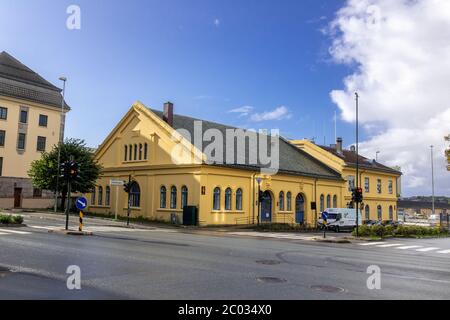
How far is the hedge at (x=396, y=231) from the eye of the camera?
3253cm

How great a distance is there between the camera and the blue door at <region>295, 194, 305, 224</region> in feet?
151

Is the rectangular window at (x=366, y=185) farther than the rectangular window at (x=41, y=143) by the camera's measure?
Yes

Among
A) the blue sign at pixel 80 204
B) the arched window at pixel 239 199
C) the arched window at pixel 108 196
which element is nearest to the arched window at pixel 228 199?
the arched window at pixel 239 199

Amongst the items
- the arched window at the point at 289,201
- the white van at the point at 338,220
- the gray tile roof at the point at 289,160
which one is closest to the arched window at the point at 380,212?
the gray tile roof at the point at 289,160

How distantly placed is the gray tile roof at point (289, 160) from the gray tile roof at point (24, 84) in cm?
2032

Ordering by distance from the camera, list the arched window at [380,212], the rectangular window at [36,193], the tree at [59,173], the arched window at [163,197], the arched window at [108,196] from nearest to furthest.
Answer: the arched window at [163,197], the tree at [59,173], the arched window at [108,196], the rectangular window at [36,193], the arched window at [380,212]

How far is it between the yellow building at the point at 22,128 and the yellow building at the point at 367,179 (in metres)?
32.3

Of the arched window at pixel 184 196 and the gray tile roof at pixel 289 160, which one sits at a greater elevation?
the gray tile roof at pixel 289 160

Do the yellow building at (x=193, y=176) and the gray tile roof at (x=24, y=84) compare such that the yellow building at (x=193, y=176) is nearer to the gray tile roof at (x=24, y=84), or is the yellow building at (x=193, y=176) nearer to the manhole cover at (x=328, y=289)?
the gray tile roof at (x=24, y=84)

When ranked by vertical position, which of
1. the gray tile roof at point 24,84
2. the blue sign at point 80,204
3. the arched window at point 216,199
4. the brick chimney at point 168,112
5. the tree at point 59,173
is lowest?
the blue sign at point 80,204

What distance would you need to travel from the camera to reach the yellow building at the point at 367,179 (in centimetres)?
5338

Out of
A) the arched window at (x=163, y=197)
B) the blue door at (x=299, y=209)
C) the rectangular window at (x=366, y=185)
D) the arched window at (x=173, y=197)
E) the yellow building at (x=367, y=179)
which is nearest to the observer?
the arched window at (x=173, y=197)

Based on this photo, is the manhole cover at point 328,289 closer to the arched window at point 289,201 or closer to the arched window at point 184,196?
the arched window at point 184,196
